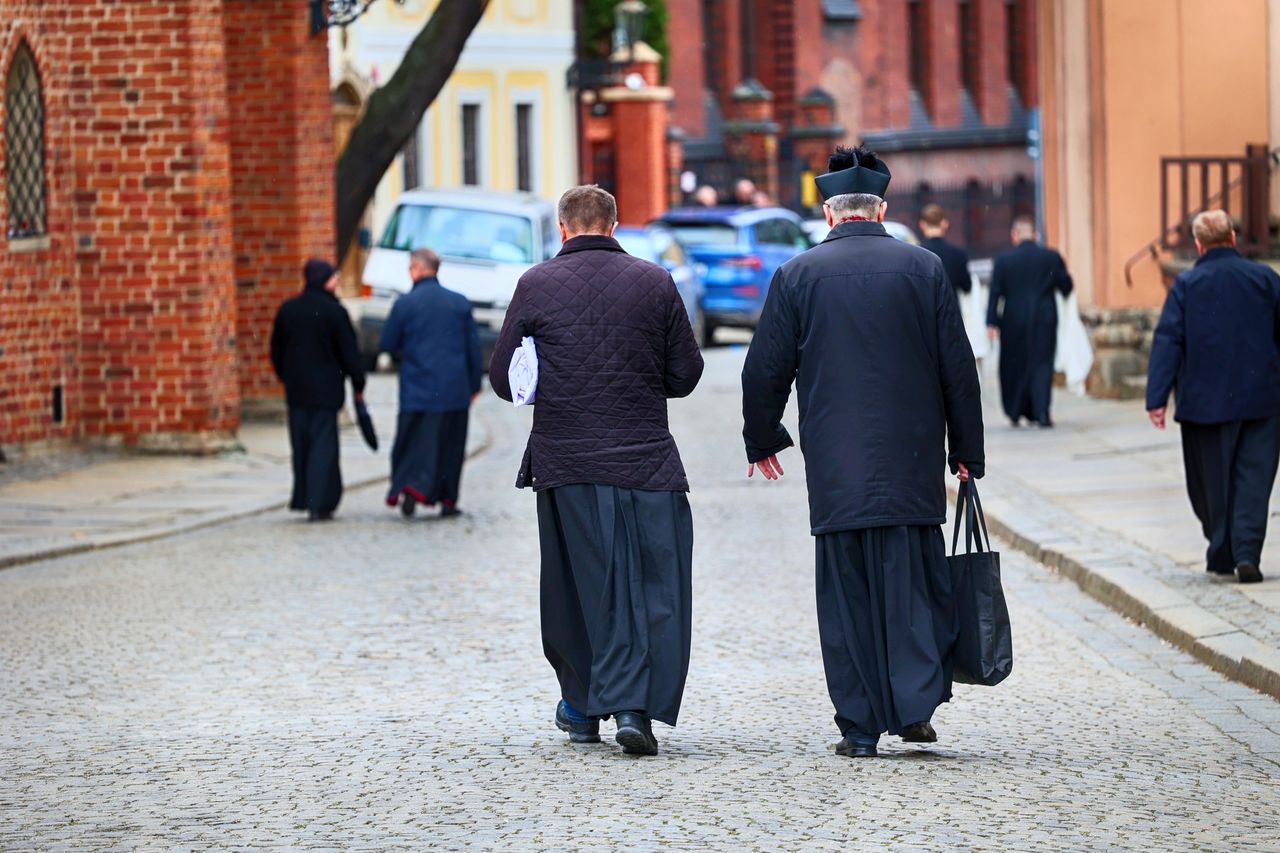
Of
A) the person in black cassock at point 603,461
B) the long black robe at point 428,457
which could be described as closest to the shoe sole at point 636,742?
the person in black cassock at point 603,461

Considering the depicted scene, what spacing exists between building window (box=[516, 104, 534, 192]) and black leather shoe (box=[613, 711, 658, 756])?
3783 centimetres

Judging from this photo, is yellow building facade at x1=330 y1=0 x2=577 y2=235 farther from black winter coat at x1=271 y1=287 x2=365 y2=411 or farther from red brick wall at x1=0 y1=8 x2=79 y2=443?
black winter coat at x1=271 y1=287 x2=365 y2=411

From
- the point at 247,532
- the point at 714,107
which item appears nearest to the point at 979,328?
the point at 247,532

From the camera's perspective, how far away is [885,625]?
24.8 ft

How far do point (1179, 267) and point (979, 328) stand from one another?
2.18m

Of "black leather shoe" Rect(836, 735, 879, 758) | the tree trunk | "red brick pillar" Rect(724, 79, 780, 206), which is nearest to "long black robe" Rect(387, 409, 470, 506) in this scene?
the tree trunk

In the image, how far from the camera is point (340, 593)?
479 inches

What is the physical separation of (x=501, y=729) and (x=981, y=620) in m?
1.75

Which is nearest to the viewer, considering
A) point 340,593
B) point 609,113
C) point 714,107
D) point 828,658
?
point 828,658

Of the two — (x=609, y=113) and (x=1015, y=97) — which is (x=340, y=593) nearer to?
(x=609, y=113)

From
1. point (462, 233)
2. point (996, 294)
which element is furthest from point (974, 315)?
point (462, 233)

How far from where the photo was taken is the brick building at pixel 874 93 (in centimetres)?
5656

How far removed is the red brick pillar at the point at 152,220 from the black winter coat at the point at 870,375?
39.6 ft

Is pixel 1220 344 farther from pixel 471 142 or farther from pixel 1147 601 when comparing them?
pixel 471 142
